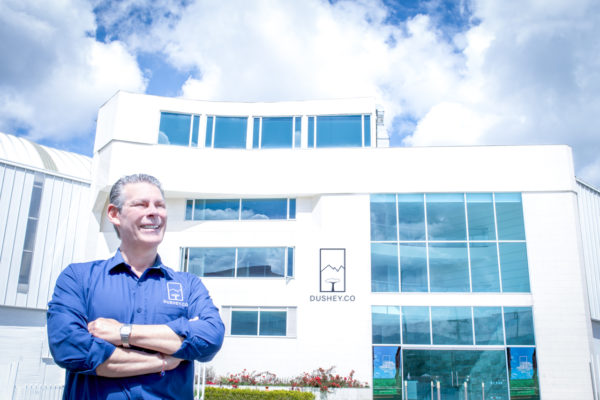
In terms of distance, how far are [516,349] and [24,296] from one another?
61.7 feet

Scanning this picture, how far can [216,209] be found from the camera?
2272 centimetres

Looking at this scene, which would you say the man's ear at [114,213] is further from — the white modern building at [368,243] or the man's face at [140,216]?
the white modern building at [368,243]

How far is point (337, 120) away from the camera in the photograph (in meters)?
23.4

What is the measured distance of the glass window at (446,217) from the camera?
21.1 meters

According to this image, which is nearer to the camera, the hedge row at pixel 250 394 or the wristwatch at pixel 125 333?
the wristwatch at pixel 125 333

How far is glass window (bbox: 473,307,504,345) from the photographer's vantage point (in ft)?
64.8

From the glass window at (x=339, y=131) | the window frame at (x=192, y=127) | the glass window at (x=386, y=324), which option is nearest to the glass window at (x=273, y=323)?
the glass window at (x=386, y=324)

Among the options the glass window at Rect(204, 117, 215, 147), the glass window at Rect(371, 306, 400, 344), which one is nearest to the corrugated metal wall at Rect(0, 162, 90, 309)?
the glass window at Rect(204, 117, 215, 147)

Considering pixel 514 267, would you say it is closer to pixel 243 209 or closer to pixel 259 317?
pixel 259 317

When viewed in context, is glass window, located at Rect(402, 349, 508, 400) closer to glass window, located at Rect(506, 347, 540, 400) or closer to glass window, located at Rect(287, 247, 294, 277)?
glass window, located at Rect(506, 347, 540, 400)

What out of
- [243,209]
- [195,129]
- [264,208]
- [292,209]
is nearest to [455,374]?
[292,209]

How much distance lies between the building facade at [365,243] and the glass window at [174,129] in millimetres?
64

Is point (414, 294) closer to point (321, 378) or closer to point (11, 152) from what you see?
point (321, 378)

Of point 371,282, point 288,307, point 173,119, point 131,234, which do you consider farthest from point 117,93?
point 131,234
